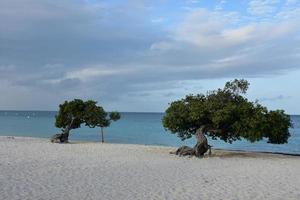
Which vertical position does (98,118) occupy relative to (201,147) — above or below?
above

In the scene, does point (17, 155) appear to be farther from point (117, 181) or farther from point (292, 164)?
point (292, 164)

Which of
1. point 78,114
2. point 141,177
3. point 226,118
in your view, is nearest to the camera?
point 141,177

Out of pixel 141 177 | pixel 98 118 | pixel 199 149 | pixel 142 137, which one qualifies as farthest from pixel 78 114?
pixel 142 137

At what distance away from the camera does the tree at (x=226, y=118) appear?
22.1 meters

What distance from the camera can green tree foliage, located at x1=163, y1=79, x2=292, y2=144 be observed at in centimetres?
2208

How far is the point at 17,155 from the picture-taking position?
66.1 feet

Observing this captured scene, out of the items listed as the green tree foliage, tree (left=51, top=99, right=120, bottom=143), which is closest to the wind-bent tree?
tree (left=51, top=99, right=120, bottom=143)

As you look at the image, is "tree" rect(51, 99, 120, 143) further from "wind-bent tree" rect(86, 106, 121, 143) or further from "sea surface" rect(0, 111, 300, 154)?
"sea surface" rect(0, 111, 300, 154)

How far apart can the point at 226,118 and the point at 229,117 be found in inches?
10.3

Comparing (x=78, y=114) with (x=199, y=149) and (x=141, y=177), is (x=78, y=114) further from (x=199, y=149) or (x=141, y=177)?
(x=141, y=177)

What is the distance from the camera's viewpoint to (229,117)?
2225cm

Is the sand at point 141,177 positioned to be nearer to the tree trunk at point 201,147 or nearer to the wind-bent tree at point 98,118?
the tree trunk at point 201,147

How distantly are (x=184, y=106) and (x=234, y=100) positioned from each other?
2.59 m

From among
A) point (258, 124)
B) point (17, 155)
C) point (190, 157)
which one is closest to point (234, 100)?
point (258, 124)
